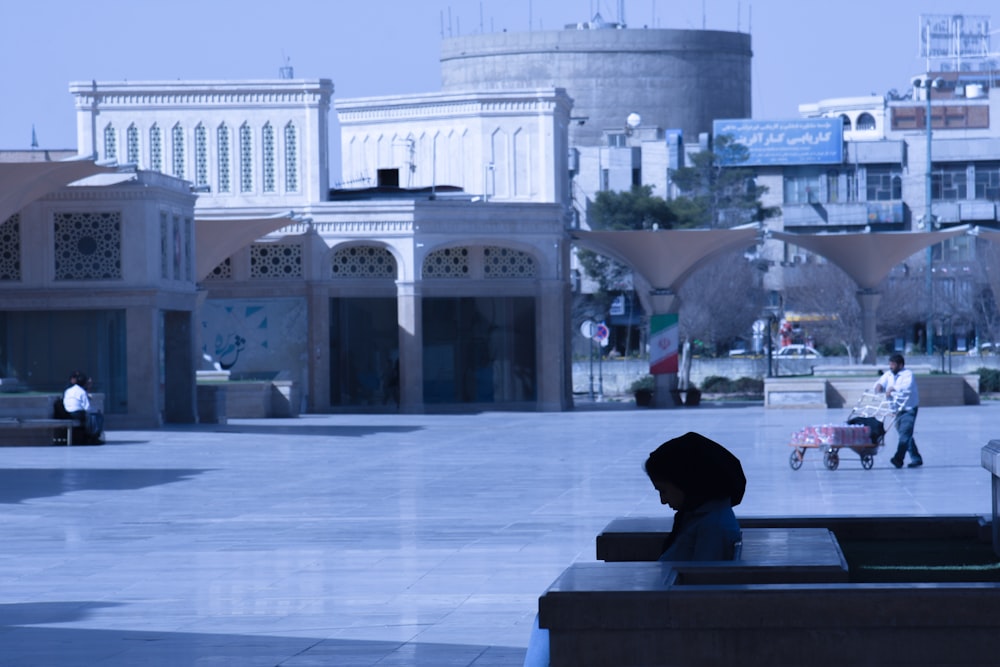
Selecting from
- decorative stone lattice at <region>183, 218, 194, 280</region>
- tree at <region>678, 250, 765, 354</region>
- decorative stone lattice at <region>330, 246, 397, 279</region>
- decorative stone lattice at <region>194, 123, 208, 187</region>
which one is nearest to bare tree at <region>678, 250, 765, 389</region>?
tree at <region>678, 250, 765, 354</region>

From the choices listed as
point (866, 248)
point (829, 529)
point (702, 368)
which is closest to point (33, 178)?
point (829, 529)

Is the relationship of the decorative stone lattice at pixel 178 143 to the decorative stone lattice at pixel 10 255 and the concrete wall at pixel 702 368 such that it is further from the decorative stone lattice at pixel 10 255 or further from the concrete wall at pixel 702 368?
the concrete wall at pixel 702 368

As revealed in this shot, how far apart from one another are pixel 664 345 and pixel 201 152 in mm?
11338

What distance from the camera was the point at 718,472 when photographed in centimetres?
572

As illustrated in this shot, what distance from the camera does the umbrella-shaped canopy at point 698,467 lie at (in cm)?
571

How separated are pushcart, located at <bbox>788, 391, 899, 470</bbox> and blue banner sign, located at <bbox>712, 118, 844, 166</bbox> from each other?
190 feet

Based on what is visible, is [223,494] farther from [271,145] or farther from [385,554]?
[271,145]

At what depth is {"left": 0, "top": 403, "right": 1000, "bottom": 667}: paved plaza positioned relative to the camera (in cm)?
808

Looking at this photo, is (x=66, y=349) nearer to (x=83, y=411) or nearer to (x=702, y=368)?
(x=83, y=411)

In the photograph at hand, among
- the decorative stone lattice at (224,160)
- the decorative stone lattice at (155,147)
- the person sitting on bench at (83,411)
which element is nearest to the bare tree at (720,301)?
the decorative stone lattice at (224,160)

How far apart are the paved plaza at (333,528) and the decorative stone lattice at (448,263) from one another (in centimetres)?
1167

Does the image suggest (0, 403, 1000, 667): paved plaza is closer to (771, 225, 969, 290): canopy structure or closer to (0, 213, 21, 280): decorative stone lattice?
(0, 213, 21, 280): decorative stone lattice

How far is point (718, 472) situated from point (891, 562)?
38.2 inches

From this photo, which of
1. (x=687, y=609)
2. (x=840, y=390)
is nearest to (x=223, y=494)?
(x=687, y=609)
